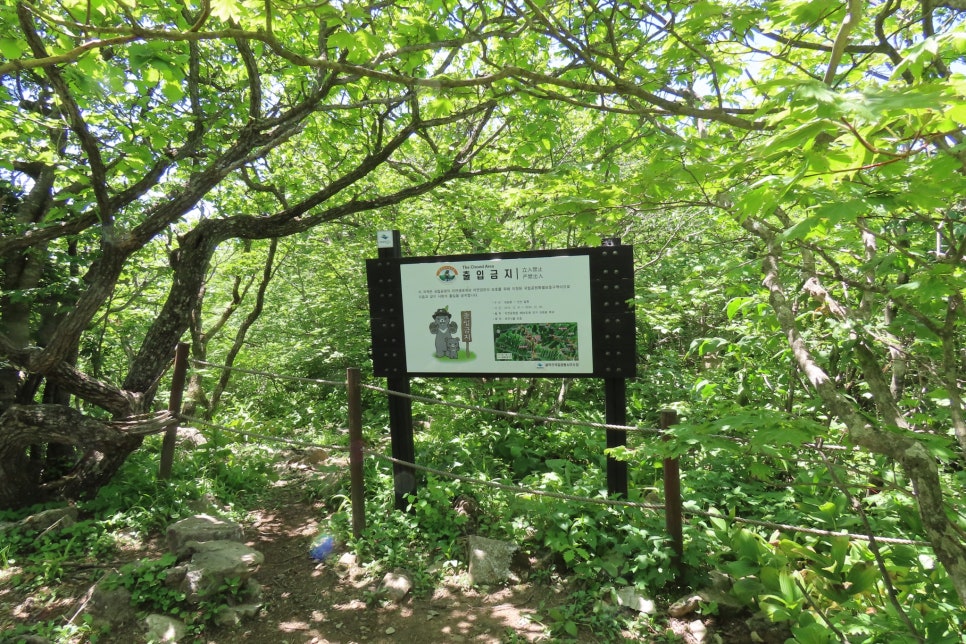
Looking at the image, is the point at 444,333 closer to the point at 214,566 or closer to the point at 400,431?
the point at 400,431

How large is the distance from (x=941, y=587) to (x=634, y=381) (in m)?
4.40

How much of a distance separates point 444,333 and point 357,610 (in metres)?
1.96

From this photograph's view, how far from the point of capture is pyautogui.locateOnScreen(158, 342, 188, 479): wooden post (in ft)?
15.5

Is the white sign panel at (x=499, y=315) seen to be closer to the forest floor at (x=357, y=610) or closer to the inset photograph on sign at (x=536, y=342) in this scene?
the inset photograph on sign at (x=536, y=342)

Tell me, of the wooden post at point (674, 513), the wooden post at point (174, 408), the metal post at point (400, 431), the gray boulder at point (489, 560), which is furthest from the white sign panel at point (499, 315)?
the wooden post at point (174, 408)

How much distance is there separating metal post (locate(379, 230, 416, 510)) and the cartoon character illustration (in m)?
0.42

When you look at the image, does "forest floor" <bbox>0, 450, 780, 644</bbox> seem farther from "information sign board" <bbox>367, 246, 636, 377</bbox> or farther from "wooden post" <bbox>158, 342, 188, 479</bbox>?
"information sign board" <bbox>367, 246, 636, 377</bbox>

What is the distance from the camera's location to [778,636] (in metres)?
2.68

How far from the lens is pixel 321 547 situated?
386cm

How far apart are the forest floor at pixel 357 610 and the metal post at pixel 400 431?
0.64 meters

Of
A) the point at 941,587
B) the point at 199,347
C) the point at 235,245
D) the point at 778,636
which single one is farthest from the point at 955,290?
the point at 235,245

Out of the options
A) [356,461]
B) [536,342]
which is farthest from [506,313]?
[356,461]

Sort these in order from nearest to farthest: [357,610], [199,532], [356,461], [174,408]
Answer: [357,610] < [199,532] < [356,461] < [174,408]

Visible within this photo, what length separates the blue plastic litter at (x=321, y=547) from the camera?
12.5 ft
